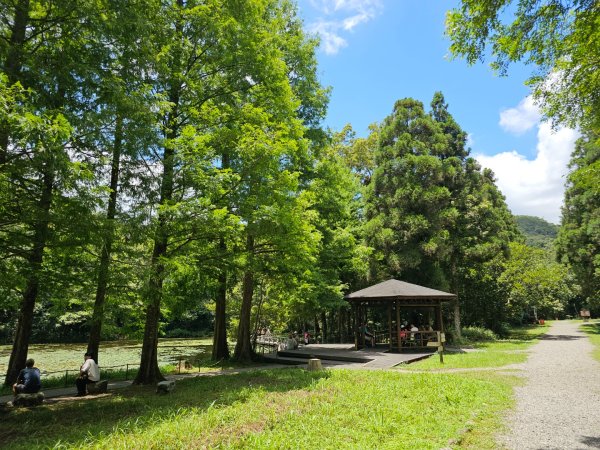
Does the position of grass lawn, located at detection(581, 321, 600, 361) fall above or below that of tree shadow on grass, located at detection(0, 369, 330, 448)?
below

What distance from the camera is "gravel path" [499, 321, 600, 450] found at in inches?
211

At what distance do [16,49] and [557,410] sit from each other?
11560 millimetres

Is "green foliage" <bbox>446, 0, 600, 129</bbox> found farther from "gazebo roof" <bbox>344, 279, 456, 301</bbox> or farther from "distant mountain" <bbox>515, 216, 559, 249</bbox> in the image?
"distant mountain" <bbox>515, 216, 559, 249</bbox>

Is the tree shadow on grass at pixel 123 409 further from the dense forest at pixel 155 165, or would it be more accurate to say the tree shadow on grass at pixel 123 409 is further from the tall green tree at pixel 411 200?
the tall green tree at pixel 411 200

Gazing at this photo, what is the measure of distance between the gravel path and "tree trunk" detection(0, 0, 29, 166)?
905 centimetres

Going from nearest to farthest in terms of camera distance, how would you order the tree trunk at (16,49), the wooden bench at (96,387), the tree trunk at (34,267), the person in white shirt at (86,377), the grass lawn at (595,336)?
the tree trunk at (16,49)
the tree trunk at (34,267)
the person in white shirt at (86,377)
the wooden bench at (96,387)
the grass lawn at (595,336)

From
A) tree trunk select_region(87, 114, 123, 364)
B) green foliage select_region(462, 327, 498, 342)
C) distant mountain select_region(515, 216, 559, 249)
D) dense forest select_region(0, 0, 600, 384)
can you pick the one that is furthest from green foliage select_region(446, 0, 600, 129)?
distant mountain select_region(515, 216, 559, 249)

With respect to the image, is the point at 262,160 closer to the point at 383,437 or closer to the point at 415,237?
the point at 383,437

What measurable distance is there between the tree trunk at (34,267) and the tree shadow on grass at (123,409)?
226 centimetres

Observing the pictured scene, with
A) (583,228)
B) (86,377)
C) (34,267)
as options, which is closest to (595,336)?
(583,228)

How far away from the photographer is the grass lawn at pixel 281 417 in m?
5.09

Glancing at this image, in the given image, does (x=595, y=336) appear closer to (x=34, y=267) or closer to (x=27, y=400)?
(x=27, y=400)

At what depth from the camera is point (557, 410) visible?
6.95 m

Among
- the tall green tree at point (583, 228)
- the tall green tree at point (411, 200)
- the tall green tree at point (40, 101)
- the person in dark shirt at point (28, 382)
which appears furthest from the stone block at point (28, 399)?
the tall green tree at point (583, 228)
